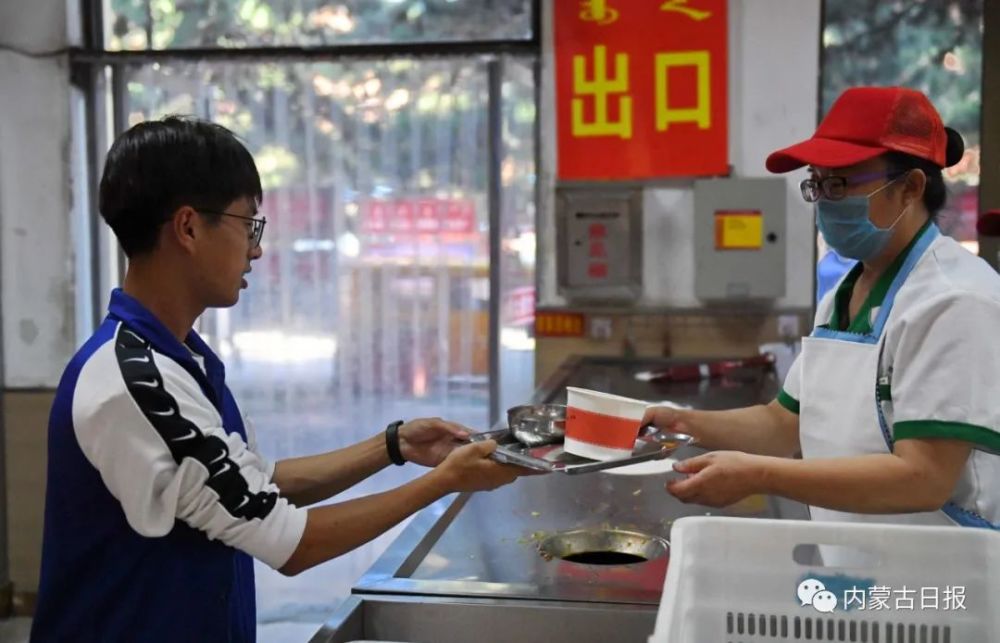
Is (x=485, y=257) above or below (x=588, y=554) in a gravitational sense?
above

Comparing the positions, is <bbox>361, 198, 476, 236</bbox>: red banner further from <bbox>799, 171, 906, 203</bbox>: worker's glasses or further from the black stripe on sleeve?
the black stripe on sleeve

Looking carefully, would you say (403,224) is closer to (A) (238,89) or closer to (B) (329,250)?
(B) (329,250)

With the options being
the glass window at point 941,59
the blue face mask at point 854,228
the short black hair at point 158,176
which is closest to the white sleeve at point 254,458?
the short black hair at point 158,176

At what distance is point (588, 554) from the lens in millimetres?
1521

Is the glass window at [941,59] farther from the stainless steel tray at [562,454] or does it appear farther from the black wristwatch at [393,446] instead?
the black wristwatch at [393,446]

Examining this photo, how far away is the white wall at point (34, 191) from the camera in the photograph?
3.80 m

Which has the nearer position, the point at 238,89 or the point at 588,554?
the point at 588,554

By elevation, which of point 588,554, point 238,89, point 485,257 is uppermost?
point 238,89

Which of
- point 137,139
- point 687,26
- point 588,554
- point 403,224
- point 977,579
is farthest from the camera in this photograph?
point 403,224

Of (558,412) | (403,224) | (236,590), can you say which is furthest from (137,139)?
(403,224)

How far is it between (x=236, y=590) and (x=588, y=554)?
58 centimetres

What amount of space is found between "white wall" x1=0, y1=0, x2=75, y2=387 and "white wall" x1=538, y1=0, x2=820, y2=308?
78.2 inches

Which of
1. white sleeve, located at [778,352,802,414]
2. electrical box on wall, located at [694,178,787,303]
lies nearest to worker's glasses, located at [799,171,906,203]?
white sleeve, located at [778,352,802,414]

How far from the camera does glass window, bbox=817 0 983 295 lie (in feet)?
11.3
